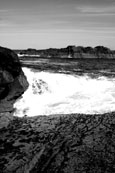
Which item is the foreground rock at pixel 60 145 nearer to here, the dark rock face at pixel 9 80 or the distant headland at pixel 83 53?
the dark rock face at pixel 9 80

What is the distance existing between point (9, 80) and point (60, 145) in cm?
1192

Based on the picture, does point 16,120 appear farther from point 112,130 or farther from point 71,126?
point 112,130

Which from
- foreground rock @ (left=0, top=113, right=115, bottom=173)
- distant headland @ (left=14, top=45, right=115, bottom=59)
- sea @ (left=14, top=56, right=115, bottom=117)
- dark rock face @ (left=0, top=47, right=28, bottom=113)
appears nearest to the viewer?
foreground rock @ (left=0, top=113, right=115, bottom=173)

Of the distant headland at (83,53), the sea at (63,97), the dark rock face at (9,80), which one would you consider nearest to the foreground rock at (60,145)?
the sea at (63,97)

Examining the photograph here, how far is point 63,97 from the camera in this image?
18.7m

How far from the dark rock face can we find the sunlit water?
1113mm

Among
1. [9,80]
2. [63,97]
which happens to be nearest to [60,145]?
[9,80]

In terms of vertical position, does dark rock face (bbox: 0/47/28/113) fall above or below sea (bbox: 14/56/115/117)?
above

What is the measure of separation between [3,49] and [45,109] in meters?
4.62

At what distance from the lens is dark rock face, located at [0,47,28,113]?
14252 mm

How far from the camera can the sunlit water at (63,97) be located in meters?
14.9

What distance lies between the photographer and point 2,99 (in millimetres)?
14211

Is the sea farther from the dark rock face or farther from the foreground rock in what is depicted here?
the foreground rock

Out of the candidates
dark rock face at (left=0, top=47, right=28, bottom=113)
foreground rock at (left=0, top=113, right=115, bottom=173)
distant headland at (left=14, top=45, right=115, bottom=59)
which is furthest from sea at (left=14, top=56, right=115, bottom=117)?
distant headland at (left=14, top=45, right=115, bottom=59)
